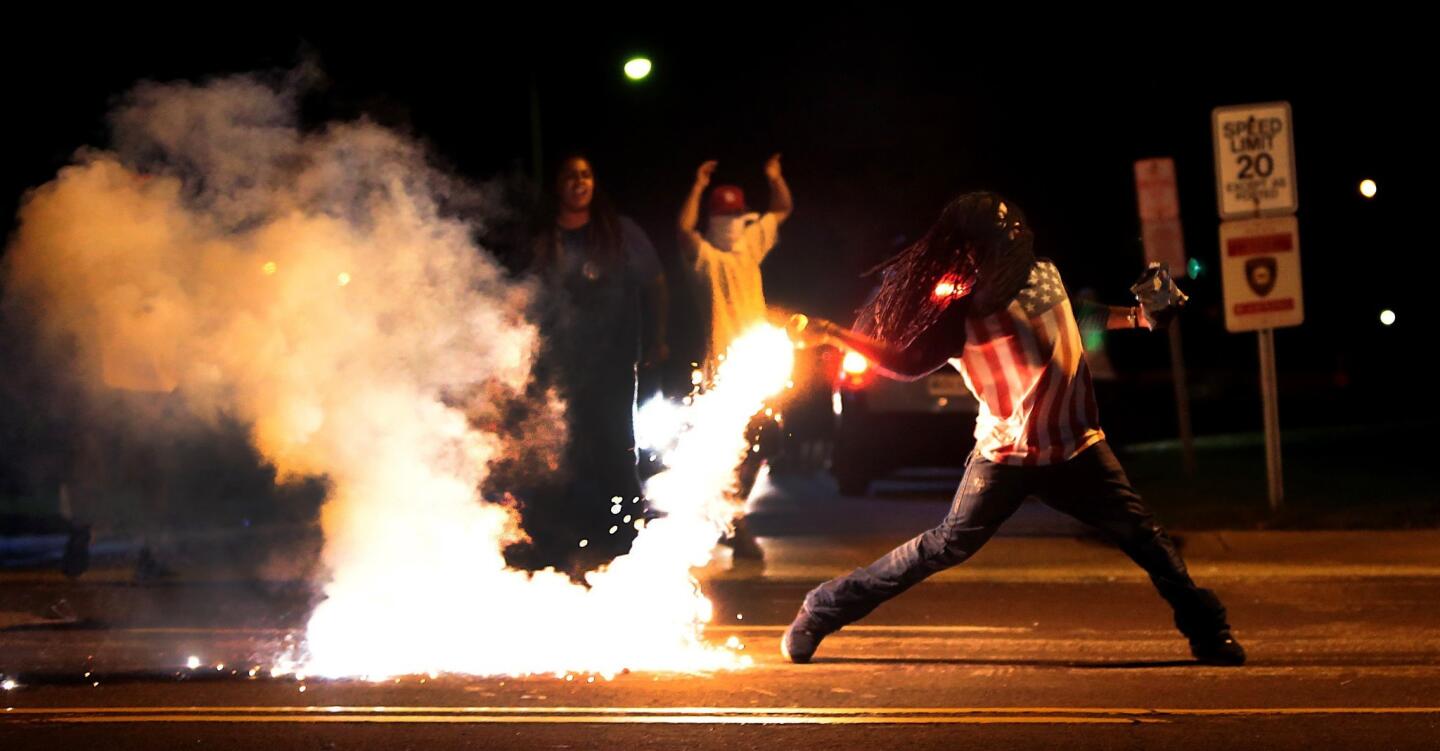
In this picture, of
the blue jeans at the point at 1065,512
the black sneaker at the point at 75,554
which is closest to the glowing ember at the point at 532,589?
the blue jeans at the point at 1065,512

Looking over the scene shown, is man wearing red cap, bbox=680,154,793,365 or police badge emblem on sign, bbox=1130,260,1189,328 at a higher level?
man wearing red cap, bbox=680,154,793,365

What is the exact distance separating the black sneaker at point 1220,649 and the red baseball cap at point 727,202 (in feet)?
12.9

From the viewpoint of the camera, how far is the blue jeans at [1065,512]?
632 centimetres

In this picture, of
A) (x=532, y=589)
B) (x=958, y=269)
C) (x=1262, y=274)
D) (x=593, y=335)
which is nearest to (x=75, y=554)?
(x=593, y=335)

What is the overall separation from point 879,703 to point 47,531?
9048 millimetres

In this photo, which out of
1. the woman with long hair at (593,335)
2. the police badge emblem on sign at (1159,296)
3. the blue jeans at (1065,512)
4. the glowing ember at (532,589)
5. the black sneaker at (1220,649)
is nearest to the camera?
the police badge emblem on sign at (1159,296)

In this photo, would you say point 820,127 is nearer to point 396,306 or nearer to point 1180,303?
point 396,306

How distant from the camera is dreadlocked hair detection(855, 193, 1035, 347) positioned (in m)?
6.20

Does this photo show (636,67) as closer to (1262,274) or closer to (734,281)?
(1262,274)

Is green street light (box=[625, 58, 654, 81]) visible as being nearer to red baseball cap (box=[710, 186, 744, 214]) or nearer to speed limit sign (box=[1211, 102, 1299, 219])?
speed limit sign (box=[1211, 102, 1299, 219])

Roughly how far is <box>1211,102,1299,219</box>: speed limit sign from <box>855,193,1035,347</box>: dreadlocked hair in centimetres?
565

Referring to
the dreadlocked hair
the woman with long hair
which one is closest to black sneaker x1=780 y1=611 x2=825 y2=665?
the dreadlocked hair

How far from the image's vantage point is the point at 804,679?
21.0ft

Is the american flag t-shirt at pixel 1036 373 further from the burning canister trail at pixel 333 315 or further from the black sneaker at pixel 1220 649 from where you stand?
the burning canister trail at pixel 333 315
